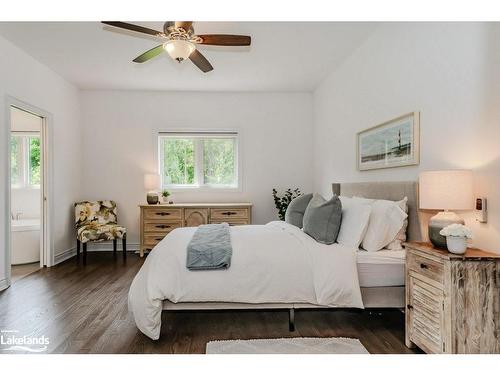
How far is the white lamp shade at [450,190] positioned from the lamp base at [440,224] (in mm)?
87

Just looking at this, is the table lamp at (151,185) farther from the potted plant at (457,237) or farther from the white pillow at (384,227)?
the potted plant at (457,237)

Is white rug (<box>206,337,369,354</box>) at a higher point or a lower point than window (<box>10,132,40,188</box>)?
lower

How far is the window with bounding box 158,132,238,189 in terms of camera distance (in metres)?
5.55

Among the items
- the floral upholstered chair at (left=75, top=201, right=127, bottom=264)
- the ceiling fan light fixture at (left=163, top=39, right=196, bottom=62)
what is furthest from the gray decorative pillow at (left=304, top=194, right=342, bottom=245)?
the floral upholstered chair at (left=75, top=201, right=127, bottom=264)

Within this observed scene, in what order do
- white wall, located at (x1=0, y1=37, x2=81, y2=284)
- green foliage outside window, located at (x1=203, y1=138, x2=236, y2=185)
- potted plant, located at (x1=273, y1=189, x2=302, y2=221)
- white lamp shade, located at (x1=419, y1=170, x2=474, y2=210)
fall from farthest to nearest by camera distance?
green foliage outside window, located at (x1=203, y1=138, x2=236, y2=185) → potted plant, located at (x1=273, y1=189, x2=302, y2=221) → white wall, located at (x1=0, y1=37, x2=81, y2=284) → white lamp shade, located at (x1=419, y1=170, x2=474, y2=210)

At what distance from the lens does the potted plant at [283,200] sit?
17.5ft

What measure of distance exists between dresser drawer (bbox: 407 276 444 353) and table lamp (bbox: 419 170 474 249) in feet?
0.95

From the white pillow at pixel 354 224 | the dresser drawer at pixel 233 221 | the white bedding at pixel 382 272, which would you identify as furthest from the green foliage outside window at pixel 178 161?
the white bedding at pixel 382 272

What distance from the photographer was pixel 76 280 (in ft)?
12.3

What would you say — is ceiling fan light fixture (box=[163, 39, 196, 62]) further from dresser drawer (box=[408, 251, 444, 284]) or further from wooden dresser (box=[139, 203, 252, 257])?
wooden dresser (box=[139, 203, 252, 257])

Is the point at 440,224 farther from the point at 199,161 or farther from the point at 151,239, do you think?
the point at 199,161
